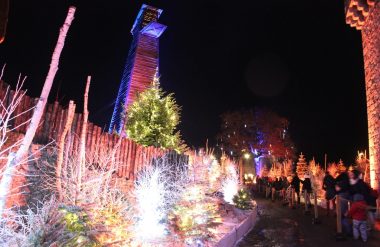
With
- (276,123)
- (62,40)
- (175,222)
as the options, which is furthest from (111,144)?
(276,123)

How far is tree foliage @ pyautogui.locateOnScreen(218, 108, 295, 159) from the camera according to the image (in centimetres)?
4066

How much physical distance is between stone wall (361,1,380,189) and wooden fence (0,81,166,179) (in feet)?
24.5

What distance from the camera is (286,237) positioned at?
9180 millimetres

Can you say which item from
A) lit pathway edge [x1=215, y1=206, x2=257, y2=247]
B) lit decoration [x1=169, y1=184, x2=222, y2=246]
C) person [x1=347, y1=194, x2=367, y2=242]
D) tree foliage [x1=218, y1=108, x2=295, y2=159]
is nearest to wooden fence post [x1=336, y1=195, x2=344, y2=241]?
person [x1=347, y1=194, x2=367, y2=242]

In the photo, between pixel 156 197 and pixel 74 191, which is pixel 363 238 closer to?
A: pixel 156 197

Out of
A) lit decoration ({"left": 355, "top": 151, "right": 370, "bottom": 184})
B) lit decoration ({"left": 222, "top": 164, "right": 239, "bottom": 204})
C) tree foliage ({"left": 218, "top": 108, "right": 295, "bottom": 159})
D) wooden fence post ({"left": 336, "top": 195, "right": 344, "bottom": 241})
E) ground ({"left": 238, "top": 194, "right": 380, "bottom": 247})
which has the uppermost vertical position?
tree foliage ({"left": 218, "top": 108, "right": 295, "bottom": 159})

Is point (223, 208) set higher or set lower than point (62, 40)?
lower

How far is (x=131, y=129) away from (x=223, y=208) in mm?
5683

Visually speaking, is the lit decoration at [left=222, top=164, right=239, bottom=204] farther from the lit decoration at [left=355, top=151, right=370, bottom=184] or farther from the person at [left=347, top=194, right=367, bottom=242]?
the person at [left=347, top=194, right=367, bottom=242]

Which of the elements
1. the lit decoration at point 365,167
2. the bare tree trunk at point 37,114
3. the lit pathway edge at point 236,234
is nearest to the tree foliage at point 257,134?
the lit decoration at point 365,167

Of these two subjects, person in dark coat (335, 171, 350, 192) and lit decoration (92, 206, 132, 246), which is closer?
lit decoration (92, 206, 132, 246)

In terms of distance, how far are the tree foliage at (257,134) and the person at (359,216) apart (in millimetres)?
31996

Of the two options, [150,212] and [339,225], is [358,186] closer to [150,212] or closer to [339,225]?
[339,225]

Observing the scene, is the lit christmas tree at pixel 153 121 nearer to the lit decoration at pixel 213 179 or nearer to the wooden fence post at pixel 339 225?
the lit decoration at pixel 213 179
